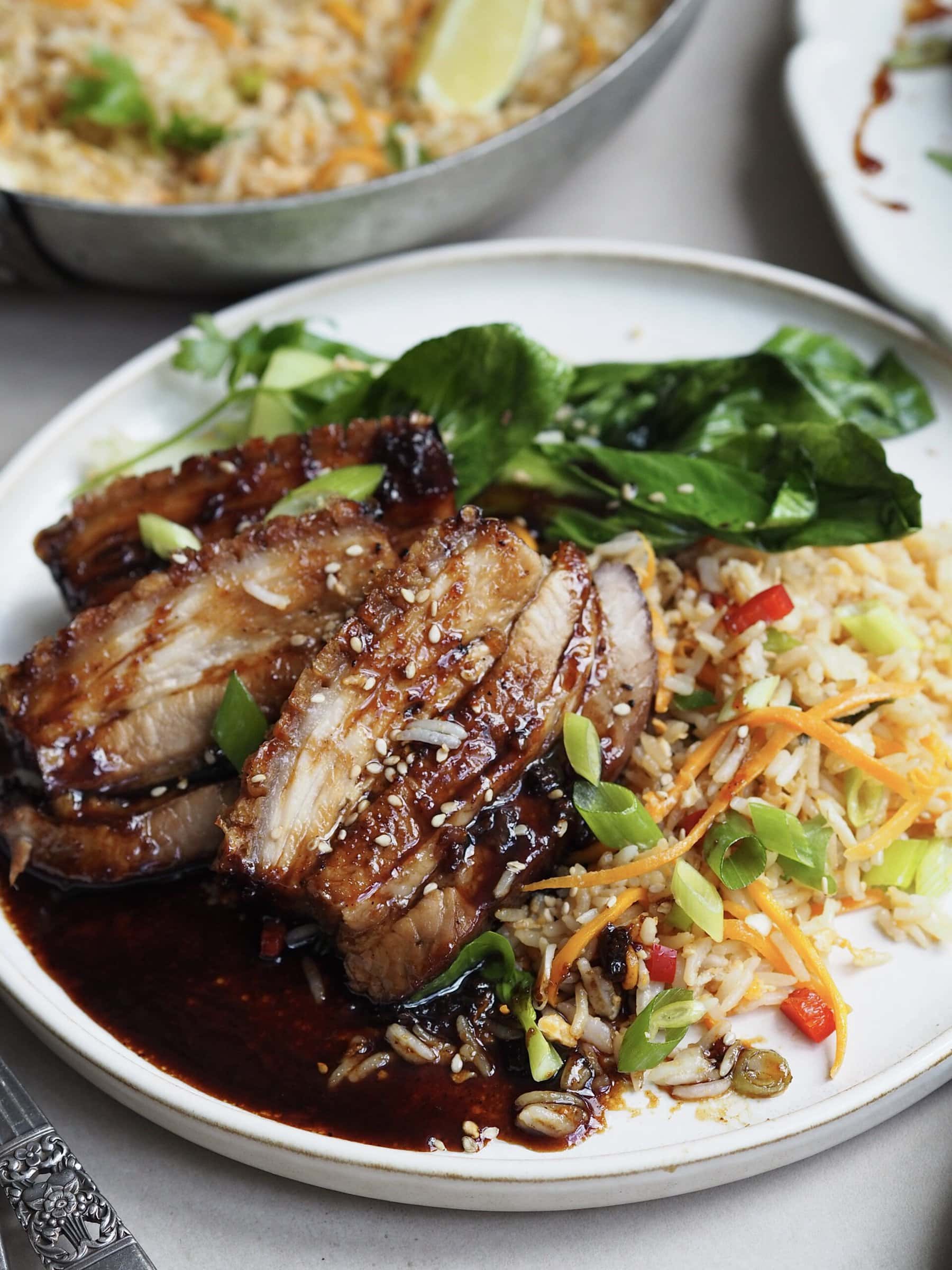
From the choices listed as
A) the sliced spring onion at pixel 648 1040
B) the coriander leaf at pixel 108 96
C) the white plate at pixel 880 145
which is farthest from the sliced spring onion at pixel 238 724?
the coriander leaf at pixel 108 96

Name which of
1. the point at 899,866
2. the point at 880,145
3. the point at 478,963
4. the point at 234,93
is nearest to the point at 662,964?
the point at 478,963

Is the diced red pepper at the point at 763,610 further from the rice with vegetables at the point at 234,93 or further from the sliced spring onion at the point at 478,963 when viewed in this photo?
the rice with vegetables at the point at 234,93

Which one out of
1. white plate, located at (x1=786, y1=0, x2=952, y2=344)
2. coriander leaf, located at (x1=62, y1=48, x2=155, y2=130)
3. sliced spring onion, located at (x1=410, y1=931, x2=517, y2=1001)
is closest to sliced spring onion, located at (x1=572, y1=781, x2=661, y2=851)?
sliced spring onion, located at (x1=410, y1=931, x2=517, y2=1001)

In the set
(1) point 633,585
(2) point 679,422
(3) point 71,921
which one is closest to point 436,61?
(2) point 679,422

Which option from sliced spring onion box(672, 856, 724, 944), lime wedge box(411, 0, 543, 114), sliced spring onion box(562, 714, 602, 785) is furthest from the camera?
lime wedge box(411, 0, 543, 114)

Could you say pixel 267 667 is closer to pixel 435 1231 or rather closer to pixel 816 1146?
pixel 435 1231

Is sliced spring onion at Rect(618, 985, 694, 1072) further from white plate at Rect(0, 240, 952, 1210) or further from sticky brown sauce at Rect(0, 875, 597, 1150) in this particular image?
sticky brown sauce at Rect(0, 875, 597, 1150)

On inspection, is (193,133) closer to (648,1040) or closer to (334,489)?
(334,489)
